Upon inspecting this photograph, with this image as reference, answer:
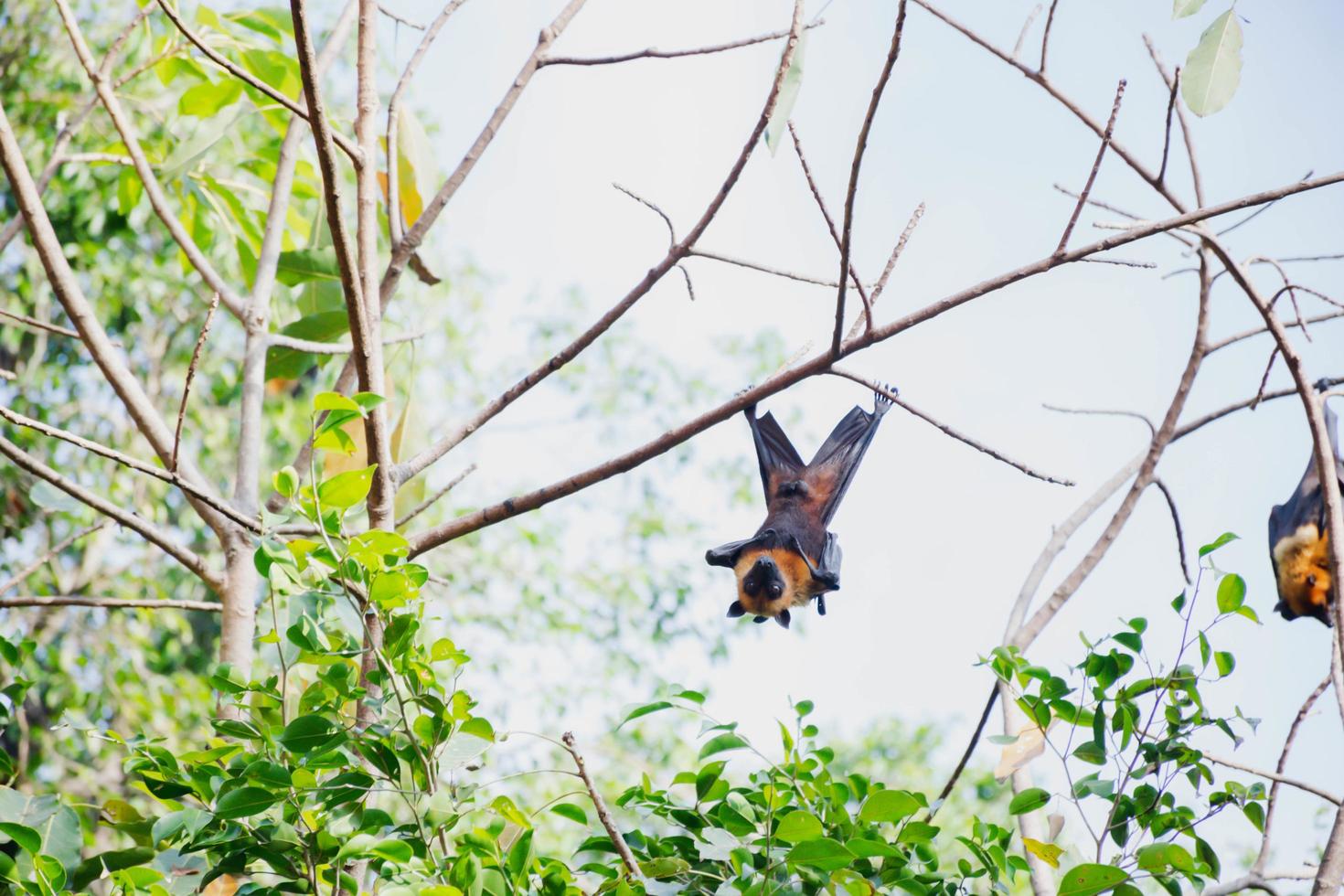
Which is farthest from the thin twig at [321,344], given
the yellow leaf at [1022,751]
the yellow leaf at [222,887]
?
the yellow leaf at [1022,751]

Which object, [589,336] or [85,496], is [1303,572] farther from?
[85,496]

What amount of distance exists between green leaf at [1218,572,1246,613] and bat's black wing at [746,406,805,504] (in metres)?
2.89

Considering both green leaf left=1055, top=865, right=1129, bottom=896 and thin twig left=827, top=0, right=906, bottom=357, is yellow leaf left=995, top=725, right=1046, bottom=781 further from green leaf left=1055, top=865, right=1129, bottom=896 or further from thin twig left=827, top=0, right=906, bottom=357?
thin twig left=827, top=0, right=906, bottom=357

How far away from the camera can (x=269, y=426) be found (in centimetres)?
959

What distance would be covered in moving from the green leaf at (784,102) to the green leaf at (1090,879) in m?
1.35

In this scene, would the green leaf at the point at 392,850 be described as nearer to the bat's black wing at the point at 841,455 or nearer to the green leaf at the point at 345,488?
the green leaf at the point at 345,488

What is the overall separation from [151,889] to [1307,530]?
14.2 ft

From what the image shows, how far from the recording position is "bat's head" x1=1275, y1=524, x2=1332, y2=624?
455 centimetres

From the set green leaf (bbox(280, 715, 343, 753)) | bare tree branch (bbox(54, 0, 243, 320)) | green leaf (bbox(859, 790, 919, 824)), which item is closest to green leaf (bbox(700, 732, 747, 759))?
green leaf (bbox(859, 790, 919, 824))

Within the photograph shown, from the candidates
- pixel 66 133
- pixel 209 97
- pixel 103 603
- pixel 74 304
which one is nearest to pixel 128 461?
pixel 103 603

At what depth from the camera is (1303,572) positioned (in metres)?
4.57

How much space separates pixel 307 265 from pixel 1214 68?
7.33 feet

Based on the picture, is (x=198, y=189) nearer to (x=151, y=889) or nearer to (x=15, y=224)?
(x=15, y=224)

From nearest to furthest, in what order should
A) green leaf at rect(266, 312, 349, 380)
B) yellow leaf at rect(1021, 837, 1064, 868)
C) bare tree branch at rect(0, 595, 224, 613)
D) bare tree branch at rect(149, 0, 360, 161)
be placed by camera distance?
yellow leaf at rect(1021, 837, 1064, 868)
bare tree branch at rect(149, 0, 360, 161)
bare tree branch at rect(0, 595, 224, 613)
green leaf at rect(266, 312, 349, 380)
